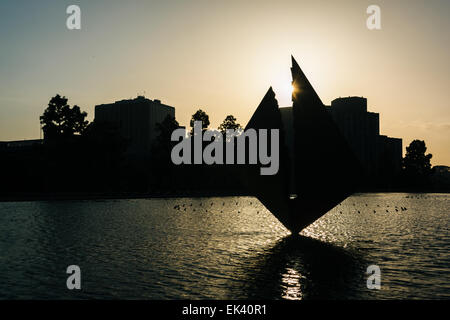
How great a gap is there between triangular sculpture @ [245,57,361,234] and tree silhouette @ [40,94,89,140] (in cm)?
5486

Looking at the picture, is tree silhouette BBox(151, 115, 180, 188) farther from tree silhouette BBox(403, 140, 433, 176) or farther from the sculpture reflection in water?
tree silhouette BBox(403, 140, 433, 176)

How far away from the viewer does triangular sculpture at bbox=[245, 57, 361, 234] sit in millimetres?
22422

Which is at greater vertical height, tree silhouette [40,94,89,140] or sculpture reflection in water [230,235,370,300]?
tree silhouette [40,94,89,140]

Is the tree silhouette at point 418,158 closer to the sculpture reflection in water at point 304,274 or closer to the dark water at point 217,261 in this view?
the dark water at point 217,261

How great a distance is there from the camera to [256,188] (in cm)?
2348

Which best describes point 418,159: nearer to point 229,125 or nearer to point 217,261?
point 229,125

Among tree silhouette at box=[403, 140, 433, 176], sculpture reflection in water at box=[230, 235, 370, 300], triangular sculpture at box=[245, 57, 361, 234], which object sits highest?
tree silhouette at box=[403, 140, 433, 176]

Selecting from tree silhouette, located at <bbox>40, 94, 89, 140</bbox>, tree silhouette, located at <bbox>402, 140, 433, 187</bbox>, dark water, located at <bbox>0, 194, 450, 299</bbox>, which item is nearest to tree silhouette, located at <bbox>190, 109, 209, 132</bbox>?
tree silhouette, located at <bbox>40, 94, 89, 140</bbox>

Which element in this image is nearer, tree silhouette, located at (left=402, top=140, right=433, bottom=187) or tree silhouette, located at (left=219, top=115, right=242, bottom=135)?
tree silhouette, located at (left=219, top=115, right=242, bottom=135)

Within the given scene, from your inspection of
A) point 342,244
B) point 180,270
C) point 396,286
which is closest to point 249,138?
point 342,244

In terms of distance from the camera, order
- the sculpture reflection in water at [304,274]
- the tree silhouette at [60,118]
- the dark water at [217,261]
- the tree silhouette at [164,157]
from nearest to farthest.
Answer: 1. the sculpture reflection in water at [304,274]
2. the dark water at [217,261]
3. the tree silhouette at [60,118]
4. the tree silhouette at [164,157]

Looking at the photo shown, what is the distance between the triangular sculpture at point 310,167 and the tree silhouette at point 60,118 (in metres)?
54.9

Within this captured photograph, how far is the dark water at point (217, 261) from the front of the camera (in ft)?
42.0

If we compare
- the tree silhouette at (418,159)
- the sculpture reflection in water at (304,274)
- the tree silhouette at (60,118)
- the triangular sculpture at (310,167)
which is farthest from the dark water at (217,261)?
the tree silhouette at (418,159)
